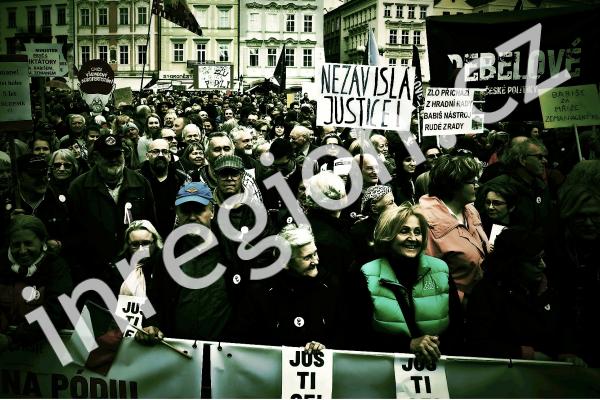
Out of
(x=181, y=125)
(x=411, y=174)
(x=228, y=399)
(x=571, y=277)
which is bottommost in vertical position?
(x=228, y=399)

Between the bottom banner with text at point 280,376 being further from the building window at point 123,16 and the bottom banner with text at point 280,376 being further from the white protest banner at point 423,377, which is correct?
the building window at point 123,16

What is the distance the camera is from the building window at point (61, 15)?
66850mm

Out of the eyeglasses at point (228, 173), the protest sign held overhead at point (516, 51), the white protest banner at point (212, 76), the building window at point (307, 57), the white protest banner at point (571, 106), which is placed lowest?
the eyeglasses at point (228, 173)

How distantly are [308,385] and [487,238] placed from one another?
1.92 metres

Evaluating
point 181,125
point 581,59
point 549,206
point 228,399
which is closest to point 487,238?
point 549,206

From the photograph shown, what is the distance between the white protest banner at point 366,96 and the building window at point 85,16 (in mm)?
71399

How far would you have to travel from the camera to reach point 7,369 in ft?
12.7

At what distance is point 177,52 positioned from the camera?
74.2 metres

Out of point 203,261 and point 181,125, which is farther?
point 181,125

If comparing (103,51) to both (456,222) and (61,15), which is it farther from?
(456,222)

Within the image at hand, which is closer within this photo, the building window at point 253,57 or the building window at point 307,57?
the building window at point 253,57

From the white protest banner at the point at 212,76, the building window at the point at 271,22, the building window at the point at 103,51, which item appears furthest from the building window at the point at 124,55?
the white protest banner at the point at 212,76

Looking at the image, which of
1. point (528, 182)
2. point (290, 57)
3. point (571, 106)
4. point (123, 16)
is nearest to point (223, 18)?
point (290, 57)

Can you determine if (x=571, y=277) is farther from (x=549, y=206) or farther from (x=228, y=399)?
(x=228, y=399)
